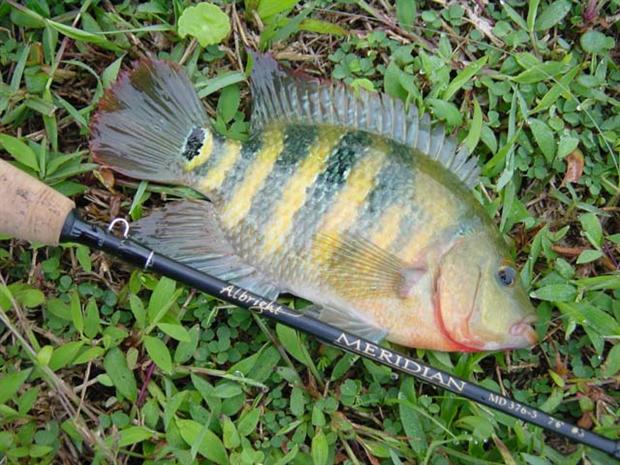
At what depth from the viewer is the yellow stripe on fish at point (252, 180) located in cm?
252

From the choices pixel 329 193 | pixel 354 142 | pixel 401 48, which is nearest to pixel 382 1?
pixel 401 48

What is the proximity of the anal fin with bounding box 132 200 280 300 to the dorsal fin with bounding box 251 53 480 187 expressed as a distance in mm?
424

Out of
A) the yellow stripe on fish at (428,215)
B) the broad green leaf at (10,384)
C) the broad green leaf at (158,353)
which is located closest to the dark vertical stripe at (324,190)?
the yellow stripe on fish at (428,215)

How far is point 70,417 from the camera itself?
2479 millimetres

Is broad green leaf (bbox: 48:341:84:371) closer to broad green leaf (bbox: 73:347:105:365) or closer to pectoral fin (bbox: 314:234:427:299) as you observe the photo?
broad green leaf (bbox: 73:347:105:365)

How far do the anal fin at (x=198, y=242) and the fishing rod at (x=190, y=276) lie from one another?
163 mm

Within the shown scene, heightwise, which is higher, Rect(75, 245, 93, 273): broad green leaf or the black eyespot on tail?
the black eyespot on tail

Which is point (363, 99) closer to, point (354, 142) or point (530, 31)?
point (354, 142)

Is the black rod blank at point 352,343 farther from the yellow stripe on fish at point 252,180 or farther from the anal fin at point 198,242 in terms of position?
the yellow stripe on fish at point 252,180

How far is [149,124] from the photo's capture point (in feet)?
8.41

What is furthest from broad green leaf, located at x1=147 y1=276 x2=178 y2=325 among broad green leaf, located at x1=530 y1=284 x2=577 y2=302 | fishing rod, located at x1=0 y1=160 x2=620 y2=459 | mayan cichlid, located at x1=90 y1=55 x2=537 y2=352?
broad green leaf, located at x1=530 y1=284 x2=577 y2=302

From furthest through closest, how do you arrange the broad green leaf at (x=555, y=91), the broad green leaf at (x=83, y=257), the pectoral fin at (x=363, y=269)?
the broad green leaf at (x=555, y=91)
the broad green leaf at (x=83, y=257)
the pectoral fin at (x=363, y=269)

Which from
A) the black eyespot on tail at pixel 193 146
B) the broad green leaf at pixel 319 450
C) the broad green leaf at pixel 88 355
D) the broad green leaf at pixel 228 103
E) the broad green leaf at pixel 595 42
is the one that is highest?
the broad green leaf at pixel 595 42

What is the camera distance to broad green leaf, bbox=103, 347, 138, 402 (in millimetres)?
2516
